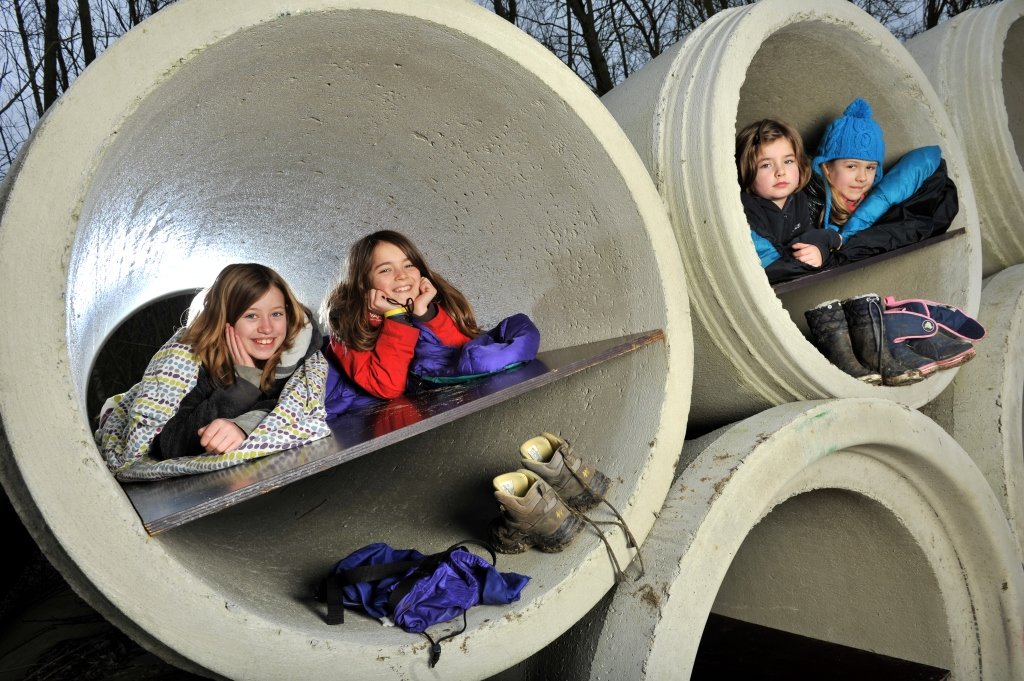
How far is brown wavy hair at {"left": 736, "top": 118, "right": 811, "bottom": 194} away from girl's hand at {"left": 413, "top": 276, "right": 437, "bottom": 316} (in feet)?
4.09

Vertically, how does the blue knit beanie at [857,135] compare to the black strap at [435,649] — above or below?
above

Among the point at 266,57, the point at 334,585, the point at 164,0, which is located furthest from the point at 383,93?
the point at 164,0

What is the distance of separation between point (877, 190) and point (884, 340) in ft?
2.45

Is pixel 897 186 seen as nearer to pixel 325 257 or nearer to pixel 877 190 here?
pixel 877 190

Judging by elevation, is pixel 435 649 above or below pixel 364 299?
below

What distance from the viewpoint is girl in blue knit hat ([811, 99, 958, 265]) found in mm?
3117

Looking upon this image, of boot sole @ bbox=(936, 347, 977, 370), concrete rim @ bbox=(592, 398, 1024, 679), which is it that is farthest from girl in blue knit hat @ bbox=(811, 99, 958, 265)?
concrete rim @ bbox=(592, 398, 1024, 679)

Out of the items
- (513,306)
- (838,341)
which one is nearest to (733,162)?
(838,341)

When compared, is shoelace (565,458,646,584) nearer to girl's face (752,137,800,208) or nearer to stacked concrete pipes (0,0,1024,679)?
stacked concrete pipes (0,0,1024,679)

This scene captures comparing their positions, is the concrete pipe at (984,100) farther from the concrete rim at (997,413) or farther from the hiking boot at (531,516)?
the hiking boot at (531,516)

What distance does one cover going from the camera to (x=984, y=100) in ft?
11.8

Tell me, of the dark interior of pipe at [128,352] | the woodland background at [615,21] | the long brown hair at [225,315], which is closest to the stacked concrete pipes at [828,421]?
the long brown hair at [225,315]

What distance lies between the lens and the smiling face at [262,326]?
246 centimetres

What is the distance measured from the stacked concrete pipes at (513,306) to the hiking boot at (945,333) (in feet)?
0.42
